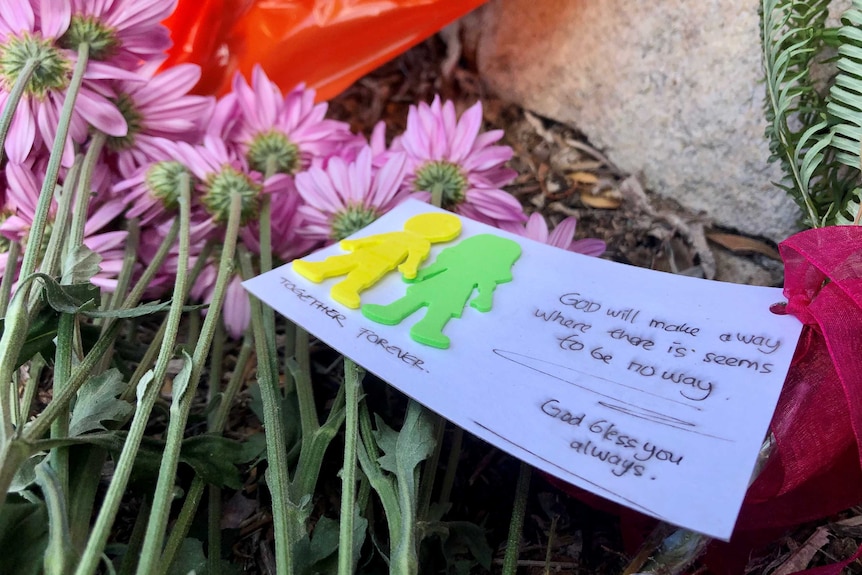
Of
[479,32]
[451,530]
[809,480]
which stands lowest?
[451,530]

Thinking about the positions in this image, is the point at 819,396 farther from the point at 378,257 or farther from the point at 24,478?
the point at 24,478

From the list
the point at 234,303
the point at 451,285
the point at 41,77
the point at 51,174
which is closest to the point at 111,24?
the point at 41,77

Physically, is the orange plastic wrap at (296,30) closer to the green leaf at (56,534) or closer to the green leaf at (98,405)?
the green leaf at (98,405)

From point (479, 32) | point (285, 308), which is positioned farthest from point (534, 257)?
point (479, 32)

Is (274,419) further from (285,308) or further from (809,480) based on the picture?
(809,480)

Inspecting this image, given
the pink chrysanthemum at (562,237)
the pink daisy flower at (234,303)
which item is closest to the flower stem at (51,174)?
the pink daisy flower at (234,303)

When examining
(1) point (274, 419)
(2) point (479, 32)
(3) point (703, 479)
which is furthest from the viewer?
(2) point (479, 32)
